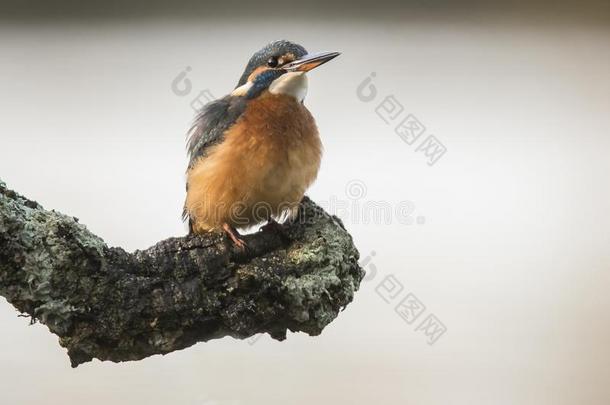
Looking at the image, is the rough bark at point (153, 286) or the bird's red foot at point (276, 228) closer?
the rough bark at point (153, 286)

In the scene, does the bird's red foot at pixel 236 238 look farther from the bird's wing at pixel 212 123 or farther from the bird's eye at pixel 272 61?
the bird's eye at pixel 272 61

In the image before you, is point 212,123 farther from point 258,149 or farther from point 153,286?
point 153,286

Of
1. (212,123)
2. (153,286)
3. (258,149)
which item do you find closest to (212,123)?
(212,123)

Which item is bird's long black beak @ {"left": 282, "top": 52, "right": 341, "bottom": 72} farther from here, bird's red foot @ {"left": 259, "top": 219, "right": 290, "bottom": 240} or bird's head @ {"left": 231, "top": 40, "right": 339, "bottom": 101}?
bird's red foot @ {"left": 259, "top": 219, "right": 290, "bottom": 240}

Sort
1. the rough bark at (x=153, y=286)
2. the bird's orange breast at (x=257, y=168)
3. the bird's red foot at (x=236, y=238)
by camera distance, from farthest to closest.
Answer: the bird's orange breast at (x=257, y=168)
the bird's red foot at (x=236, y=238)
the rough bark at (x=153, y=286)

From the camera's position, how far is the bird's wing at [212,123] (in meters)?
1.80

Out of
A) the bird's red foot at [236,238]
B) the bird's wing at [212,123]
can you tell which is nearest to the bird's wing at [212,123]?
the bird's wing at [212,123]

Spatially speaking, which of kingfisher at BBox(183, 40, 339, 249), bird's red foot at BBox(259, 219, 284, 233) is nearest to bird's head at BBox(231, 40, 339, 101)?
kingfisher at BBox(183, 40, 339, 249)

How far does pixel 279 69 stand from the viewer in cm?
178

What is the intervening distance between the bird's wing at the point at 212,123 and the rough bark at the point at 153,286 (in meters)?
0.34

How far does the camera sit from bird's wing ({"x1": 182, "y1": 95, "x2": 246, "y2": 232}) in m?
1.80

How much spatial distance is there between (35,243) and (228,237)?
479 millimetres

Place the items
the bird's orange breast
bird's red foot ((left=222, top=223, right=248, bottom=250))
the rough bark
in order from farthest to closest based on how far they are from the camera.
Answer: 1. the bird's orange breast
2. bird's red foot ((left=222, top=223, right=248, bottom=250))
3. the rough bark

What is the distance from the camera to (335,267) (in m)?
1.65
